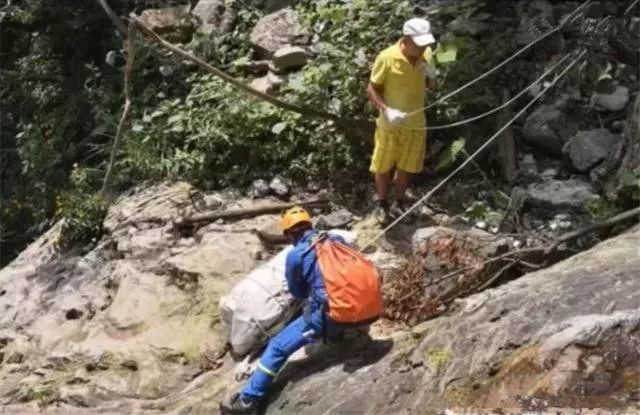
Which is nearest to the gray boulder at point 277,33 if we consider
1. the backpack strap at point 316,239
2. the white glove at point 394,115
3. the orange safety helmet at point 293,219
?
the white glove at point 394,115

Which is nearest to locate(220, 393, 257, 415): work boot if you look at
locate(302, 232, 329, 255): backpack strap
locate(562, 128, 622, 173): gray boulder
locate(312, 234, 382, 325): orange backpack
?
locate(312, 234, 382, 325): orange backpack

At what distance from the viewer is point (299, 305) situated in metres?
6.21

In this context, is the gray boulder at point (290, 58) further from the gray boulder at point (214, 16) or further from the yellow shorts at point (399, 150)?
the yellow shorts at point (399, 150)

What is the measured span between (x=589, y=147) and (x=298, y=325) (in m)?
3.31

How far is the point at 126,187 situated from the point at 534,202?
3.57 meters

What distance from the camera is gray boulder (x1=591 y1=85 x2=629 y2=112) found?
8234 mm

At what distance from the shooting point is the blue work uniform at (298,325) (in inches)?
222

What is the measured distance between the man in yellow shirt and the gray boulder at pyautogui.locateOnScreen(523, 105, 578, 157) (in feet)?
5.05

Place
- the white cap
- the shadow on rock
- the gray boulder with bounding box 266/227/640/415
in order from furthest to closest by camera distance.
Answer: the white cap < the shadow on rock < the gray boulder with bounding box 266/227/640/415

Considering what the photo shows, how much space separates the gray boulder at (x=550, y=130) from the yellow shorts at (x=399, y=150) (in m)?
1.54

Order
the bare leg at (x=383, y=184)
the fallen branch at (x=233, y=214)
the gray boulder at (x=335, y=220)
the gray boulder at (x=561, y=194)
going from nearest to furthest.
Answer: the bare leg at (x=383, y=184)
the gray boulder at (x=561, y=194)
the gray boulder at (x=335, y=220)
the fallen branch at (x=233, y=214)

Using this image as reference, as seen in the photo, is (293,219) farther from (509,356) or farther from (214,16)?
(214,16)

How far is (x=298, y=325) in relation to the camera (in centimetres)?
577

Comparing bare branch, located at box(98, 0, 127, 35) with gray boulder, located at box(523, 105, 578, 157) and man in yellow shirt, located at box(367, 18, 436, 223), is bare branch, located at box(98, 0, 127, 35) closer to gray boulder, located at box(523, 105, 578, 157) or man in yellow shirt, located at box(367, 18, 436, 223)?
man in yellow shirt, located at box(367, 18, 436, 223)
